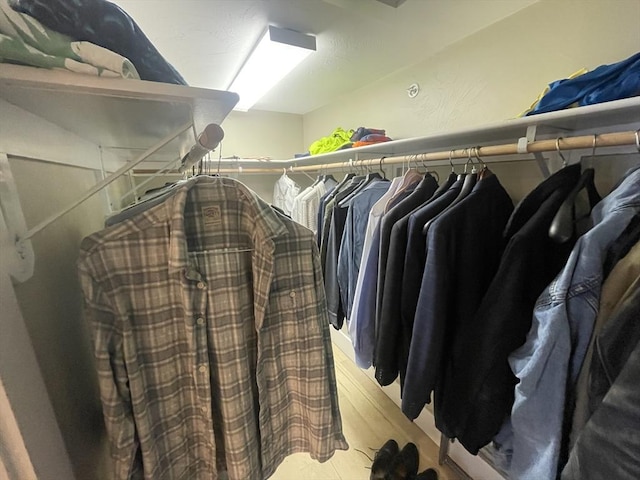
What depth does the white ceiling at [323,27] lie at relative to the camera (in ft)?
3.45

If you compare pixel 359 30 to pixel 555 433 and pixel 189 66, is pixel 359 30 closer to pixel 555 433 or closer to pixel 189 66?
pixel 189 66

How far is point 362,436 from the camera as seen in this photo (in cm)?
149

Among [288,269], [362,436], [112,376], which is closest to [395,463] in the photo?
[362,436]

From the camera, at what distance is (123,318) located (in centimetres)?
50

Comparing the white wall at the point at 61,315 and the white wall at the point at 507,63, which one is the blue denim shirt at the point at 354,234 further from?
the white wall at the point at 61,315

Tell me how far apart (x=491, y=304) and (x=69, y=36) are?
40.3 inches

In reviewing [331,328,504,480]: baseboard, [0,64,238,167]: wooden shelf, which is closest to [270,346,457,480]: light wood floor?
[331,328,504,480]: baseboard

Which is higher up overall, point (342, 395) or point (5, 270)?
point (5, 270)

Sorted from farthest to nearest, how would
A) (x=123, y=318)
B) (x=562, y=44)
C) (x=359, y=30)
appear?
(x=359, y=30) < (x=562, y=44) < (x=123, y=318)

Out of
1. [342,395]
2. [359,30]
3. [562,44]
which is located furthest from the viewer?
[342,395]

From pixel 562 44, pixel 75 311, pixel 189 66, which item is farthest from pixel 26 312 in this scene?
pixel 562 44

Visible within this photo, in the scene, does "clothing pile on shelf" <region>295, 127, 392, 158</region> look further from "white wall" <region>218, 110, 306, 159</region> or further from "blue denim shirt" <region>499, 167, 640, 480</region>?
"blue denim shirt" <region>499, 167, 640, 480</region>

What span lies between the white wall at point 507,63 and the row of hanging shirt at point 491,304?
0.50 m

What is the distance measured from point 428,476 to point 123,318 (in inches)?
56.9
